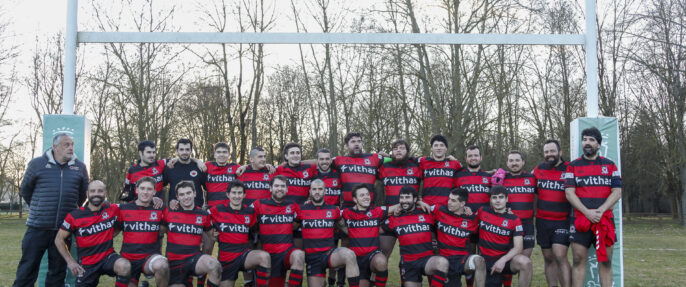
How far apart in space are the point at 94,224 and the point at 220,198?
1559 mm

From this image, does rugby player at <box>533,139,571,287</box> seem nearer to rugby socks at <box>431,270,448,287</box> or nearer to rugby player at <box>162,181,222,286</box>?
rugby socks at <box>431,270,448,287</box>

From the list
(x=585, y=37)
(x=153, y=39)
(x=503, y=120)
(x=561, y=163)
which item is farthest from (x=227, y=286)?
(x=503, y=120)

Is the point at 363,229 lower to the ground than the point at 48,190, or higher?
lower

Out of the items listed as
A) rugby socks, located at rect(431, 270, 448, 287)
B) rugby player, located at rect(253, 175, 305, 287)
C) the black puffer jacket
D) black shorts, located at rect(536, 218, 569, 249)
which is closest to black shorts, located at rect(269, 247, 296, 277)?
rugby player, located at rect(253, 175, 305, 287)

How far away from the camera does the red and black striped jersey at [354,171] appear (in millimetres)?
6484

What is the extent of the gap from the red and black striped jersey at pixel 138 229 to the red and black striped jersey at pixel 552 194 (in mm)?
4358

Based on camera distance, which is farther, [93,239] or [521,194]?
[521,194]

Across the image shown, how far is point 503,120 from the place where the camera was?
1577 cm

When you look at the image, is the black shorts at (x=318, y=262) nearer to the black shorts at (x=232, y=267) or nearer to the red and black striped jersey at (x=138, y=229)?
the black shorts at (x=232, y=267)

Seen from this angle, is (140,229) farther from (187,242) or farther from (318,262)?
(318,262)

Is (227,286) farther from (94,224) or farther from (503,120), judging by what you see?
(503,120)

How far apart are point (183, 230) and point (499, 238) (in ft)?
11.1

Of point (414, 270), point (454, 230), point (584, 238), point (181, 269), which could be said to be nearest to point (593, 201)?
point (584, 238)

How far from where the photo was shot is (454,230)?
18.8 ft
